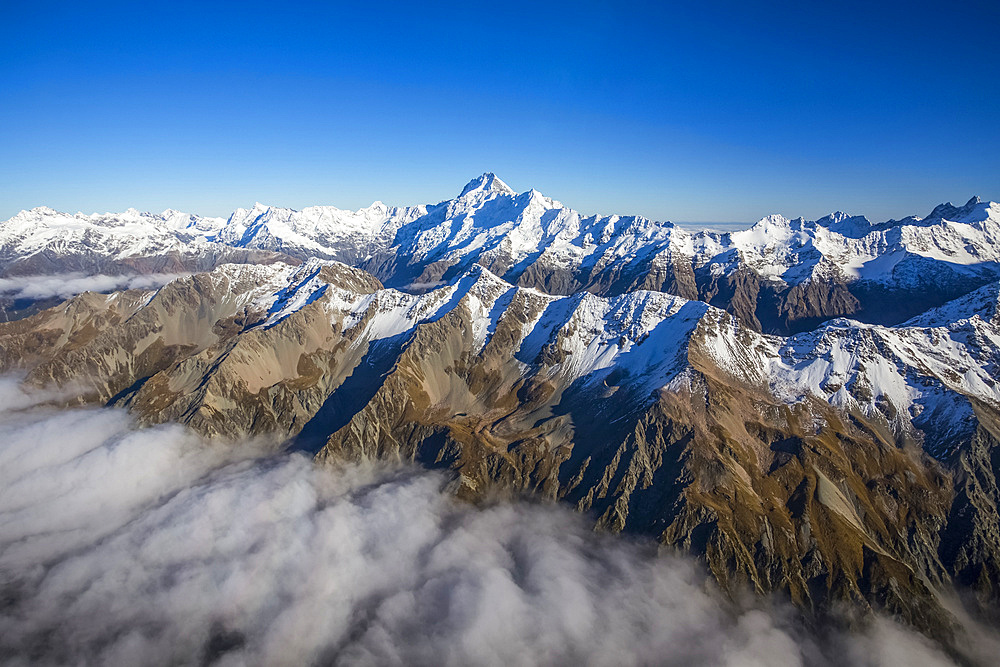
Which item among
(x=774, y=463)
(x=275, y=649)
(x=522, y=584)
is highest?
(x=774, y=463)

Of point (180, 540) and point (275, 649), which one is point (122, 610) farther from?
point (275, 649)

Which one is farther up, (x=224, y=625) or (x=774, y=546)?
(x=774, y=546)

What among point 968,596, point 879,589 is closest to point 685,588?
point 879,589

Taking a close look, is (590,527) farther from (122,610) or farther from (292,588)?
(122,610)

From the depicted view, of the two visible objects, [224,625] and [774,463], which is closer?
[224,625]

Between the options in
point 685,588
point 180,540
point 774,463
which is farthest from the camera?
point 774,463

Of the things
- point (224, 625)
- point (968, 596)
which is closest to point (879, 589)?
point (968, 596)

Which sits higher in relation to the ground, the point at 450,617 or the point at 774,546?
the point at 774,546

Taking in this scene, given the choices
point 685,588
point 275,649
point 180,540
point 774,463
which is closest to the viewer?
point 275,649

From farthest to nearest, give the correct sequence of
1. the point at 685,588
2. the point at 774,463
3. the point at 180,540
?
1. the point at 774,463
2. the point at 180,540
3. the point at 685,588
